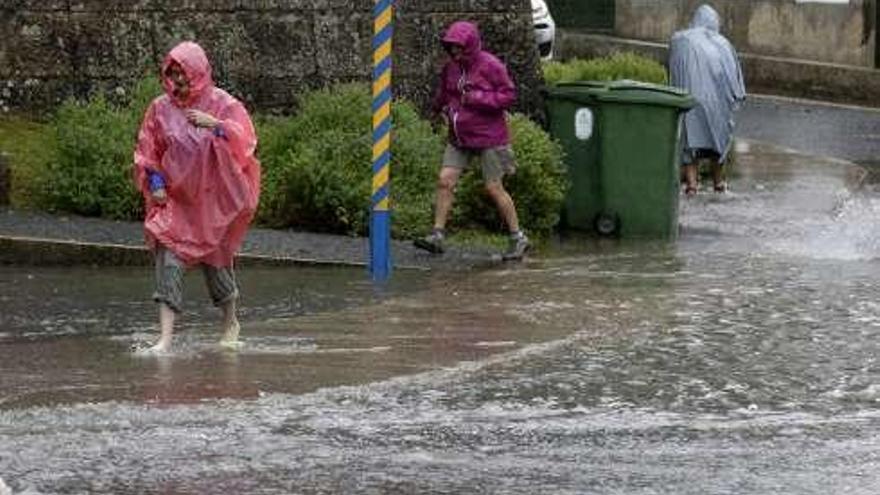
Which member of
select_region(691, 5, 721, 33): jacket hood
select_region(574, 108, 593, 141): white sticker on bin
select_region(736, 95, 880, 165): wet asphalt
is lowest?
select_region(736, 95, 880, 165): wet asphalt

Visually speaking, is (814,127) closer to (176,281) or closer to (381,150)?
(381,150)

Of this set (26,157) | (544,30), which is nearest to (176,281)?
(26,157)

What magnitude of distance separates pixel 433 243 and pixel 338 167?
0.82 m

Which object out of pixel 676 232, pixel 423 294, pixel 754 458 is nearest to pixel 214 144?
pixel 423 294

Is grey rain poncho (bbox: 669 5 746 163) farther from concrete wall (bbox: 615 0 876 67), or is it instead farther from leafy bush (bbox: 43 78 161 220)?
concrete wall (bbox: 615 0 876 67)

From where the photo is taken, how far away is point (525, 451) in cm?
781

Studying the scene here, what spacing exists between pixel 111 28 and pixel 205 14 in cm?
69

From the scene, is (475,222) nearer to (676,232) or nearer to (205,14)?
(676,232)

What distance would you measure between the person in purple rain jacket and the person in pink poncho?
3637 millimetres

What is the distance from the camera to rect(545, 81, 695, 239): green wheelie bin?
14984 millimetres

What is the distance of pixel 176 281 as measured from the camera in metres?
9.90

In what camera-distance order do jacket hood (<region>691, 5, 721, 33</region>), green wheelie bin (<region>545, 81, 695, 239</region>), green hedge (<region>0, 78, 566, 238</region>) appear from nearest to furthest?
green hedge (<region>0, 78, 566, 238</region>) → green wheelie bin (<region>545, 81, 695, 239</region>) → jacket hood (<region>691, 5, 721, 33</region>)

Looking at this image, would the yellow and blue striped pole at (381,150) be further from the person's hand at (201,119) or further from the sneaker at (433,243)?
the person's hand at (201,119)

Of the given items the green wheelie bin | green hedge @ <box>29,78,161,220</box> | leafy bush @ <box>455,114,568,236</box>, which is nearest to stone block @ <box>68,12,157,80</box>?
green hedge @ <box>29,78,161,220</box>
